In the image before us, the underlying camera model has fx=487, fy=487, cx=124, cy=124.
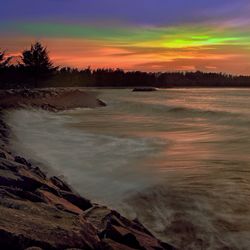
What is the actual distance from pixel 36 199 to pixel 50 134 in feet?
39.4

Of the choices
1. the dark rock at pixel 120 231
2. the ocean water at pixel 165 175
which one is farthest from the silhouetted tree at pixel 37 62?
the dark rock at pixel 120 231

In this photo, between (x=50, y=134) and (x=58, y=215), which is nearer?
(x=58, y=215)

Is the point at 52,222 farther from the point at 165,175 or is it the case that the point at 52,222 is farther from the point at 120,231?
the point at 165,175

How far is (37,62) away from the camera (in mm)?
59062

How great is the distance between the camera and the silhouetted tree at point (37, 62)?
58.9 meters

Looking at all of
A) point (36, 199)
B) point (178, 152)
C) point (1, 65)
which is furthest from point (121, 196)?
point (1, 65)

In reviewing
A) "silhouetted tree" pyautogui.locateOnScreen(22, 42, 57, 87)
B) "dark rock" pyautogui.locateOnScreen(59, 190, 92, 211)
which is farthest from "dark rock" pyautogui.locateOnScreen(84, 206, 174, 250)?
"silhouetted tree" pyautogui.locateOnScreen(22, 42, 57, 87)

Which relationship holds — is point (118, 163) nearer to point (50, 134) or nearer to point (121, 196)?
point (121, 196)

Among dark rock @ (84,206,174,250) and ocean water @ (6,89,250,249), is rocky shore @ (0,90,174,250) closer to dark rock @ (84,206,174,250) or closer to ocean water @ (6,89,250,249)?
dark rock @ (84,206,174,250)

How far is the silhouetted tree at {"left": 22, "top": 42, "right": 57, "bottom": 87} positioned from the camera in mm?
58906

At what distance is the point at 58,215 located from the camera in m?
4.84

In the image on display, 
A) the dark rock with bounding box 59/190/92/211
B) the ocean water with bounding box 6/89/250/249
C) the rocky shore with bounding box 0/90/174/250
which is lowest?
the ocean water with bounding box 6/89/250/249

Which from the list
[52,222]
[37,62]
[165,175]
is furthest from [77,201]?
[37,62]

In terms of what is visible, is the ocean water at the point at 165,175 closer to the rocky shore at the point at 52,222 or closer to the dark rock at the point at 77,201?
the dark rock at the point at 77,201
